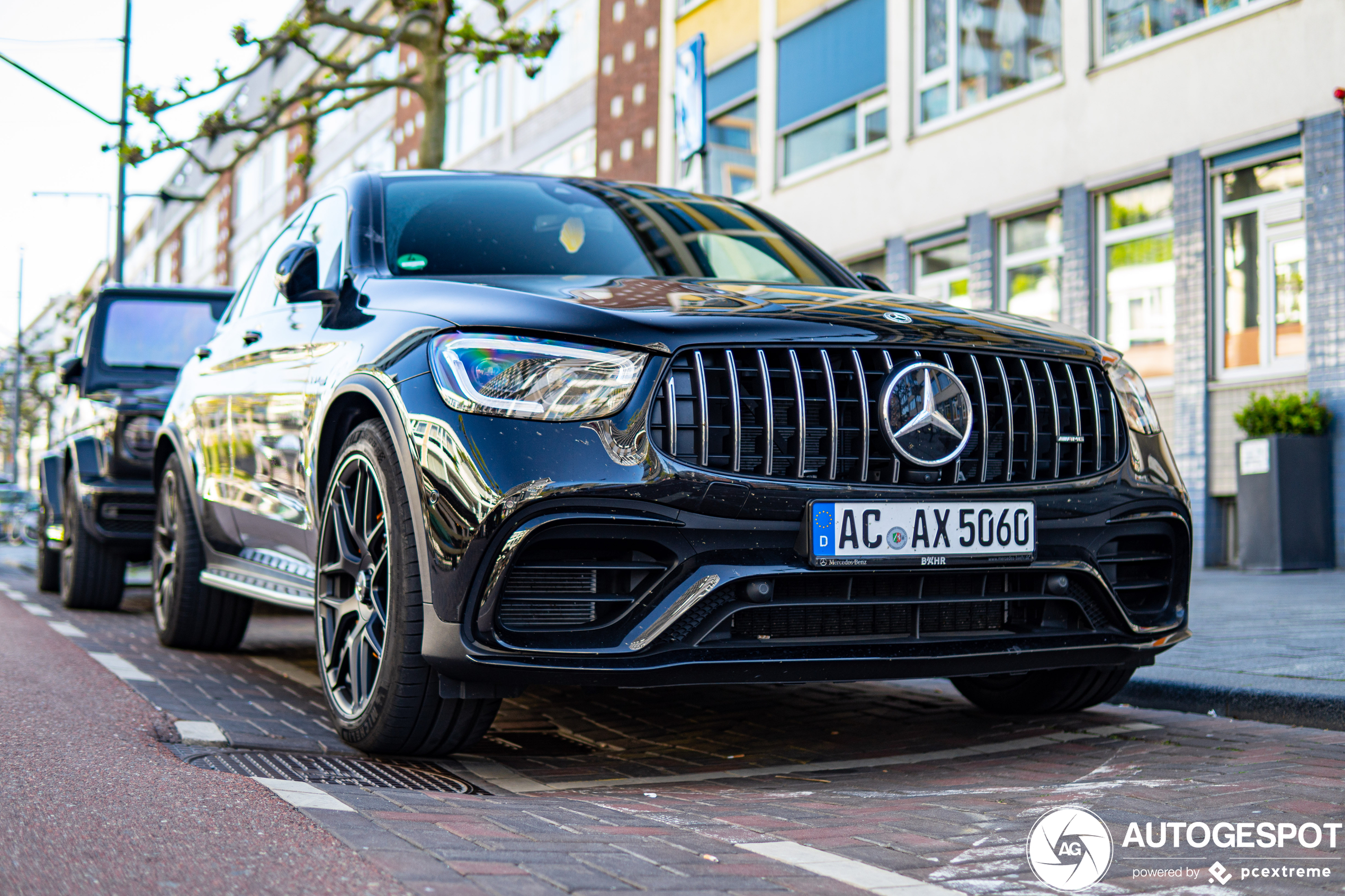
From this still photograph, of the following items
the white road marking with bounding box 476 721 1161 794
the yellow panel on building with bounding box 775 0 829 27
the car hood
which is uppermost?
the yellow panel on building with bounding box 775 0 829 27

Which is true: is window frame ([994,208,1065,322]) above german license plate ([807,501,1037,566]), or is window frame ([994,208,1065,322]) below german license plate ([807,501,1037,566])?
above

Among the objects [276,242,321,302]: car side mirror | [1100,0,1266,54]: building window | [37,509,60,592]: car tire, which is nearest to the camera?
[276,242,321,302]: car side mirror

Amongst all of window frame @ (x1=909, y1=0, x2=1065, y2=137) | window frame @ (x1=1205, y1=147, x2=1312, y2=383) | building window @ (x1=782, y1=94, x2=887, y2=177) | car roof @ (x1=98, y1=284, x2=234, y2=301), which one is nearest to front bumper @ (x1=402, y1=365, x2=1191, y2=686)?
car roof @ (x1=98, y1=284, x2=234, y2=301)

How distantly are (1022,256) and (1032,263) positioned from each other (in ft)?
0.60

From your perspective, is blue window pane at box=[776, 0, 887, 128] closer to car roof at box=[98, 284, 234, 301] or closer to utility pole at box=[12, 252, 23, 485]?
car roof at box=[98, 284, 234, 301]

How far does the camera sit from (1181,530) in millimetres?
4105

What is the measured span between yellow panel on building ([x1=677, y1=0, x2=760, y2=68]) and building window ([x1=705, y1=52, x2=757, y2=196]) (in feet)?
0.84

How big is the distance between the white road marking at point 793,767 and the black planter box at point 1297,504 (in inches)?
296

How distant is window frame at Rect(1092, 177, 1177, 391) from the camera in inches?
523

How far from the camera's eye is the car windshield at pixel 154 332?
31.7ft

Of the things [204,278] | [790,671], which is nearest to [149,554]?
[790,671]

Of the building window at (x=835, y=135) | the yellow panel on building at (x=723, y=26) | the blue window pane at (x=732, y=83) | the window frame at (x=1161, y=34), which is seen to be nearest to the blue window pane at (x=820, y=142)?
the building window at (x=835, y=135)

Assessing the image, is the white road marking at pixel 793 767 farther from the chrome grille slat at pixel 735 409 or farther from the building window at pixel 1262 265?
the building window at pixel 1262 265

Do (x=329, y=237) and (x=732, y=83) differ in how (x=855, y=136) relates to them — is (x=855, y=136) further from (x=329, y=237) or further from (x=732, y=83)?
(x=329, y=237)
